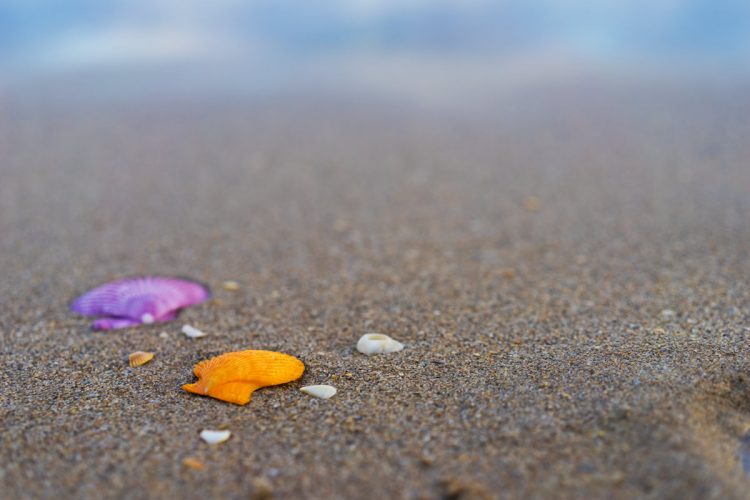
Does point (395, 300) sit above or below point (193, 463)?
above

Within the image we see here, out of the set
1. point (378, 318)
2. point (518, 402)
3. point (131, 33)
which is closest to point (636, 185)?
point (378, 318)

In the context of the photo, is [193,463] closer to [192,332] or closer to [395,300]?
[192,332]

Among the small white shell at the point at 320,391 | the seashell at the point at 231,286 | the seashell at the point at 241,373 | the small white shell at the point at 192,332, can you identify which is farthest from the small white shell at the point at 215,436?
the seashell at the point at 231,286

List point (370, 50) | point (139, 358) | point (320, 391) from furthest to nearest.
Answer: point (370, 50), point (139, 358), point (320, 391)

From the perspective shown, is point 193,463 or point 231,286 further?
point 231,286

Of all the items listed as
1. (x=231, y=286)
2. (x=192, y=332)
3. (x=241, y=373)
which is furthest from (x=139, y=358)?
(x=231, y=286)

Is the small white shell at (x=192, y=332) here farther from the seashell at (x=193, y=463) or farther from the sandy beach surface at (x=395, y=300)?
the seashell at (x=193, y=463)

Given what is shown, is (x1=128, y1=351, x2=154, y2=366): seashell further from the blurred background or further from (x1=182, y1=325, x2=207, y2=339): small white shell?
the blurred background

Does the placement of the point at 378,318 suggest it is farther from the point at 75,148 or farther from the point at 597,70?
the point at 597,70
